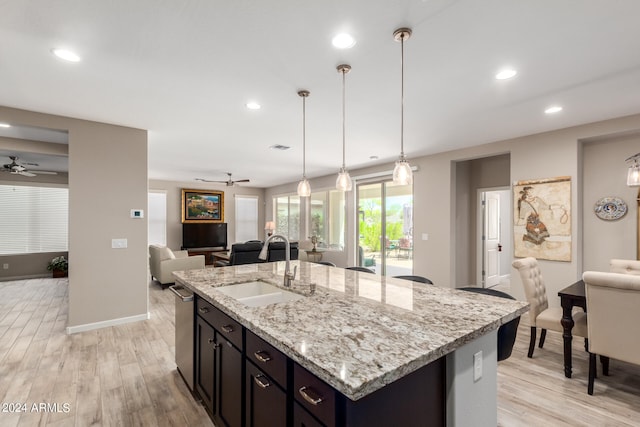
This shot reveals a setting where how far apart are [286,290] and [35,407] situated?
2.07 metres

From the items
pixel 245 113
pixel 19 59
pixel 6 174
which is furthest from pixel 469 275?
pixel 6 174

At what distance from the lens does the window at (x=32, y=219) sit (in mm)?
6875

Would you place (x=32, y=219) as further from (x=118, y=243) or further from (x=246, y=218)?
(x=246, y=218)

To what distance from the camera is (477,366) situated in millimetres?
1448

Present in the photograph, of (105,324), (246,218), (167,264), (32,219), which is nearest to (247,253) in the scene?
(167,264)

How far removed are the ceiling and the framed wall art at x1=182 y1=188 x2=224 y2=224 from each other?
5.53m

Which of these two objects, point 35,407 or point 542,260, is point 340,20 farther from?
point 542,260

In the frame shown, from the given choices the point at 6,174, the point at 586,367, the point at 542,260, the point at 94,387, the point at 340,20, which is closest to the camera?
the point at 340,20

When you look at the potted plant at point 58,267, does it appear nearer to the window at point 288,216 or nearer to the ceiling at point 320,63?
the ceiling at point 320,63

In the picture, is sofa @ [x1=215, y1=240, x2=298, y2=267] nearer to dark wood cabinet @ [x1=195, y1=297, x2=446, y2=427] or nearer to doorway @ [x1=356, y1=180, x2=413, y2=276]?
doorway @ [x1=356, y1=180, x2=413, y2=276]

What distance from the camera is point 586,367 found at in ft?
9.24

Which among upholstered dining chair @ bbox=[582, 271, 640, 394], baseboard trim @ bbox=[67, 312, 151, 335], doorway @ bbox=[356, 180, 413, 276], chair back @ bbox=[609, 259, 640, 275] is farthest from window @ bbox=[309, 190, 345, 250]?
upholstered dining chair @ bbox=[582, 271, 640, 394]

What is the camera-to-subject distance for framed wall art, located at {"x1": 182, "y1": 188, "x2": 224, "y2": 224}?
930 cm

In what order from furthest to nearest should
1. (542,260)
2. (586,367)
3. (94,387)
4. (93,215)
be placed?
1. (542,260)
2. (93,215)
3. (586,367)
4. (94,387)
